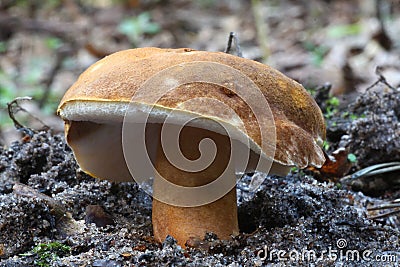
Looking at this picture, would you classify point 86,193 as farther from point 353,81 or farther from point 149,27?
point 149,27

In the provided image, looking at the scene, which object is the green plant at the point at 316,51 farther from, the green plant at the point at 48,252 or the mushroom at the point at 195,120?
the green plant at the point at 48,252

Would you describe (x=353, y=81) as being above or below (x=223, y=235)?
above

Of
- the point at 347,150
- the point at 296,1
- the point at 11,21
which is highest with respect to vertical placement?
the point at 296,1

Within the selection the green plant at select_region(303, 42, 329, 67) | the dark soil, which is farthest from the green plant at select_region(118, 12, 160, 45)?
the dark soil

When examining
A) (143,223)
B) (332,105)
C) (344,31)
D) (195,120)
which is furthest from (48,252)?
(344,31)

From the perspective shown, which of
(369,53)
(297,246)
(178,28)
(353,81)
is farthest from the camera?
(178,28)

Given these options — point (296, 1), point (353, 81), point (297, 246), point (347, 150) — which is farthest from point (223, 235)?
point (296, 1)

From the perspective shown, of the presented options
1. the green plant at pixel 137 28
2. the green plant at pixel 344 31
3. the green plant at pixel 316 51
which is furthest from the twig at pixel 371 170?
the green plant at pixel 137 28
